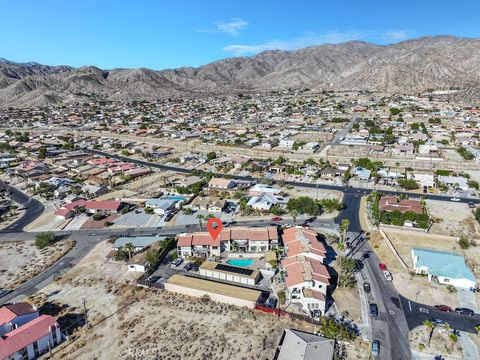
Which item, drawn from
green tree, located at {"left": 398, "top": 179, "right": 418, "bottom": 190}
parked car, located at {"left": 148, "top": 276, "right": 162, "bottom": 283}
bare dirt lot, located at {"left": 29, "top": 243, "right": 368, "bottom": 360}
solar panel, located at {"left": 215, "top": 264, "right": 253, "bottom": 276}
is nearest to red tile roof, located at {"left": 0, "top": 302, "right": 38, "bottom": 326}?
bare dirt lot, located at {"left": 29, "top": 243, "right": 368, "bottom": 360}

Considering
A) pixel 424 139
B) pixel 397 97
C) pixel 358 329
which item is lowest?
pixel 358 329

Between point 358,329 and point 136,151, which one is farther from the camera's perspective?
point 136,151

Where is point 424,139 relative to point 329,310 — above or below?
above

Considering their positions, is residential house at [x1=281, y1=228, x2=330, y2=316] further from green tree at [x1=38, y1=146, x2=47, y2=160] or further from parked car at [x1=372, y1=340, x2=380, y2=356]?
green tree at [x1=38, y1=146, x2=47, y2=160]

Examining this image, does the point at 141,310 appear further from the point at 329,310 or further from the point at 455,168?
the point at 455,168

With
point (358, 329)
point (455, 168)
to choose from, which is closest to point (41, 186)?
point (358, 329)
